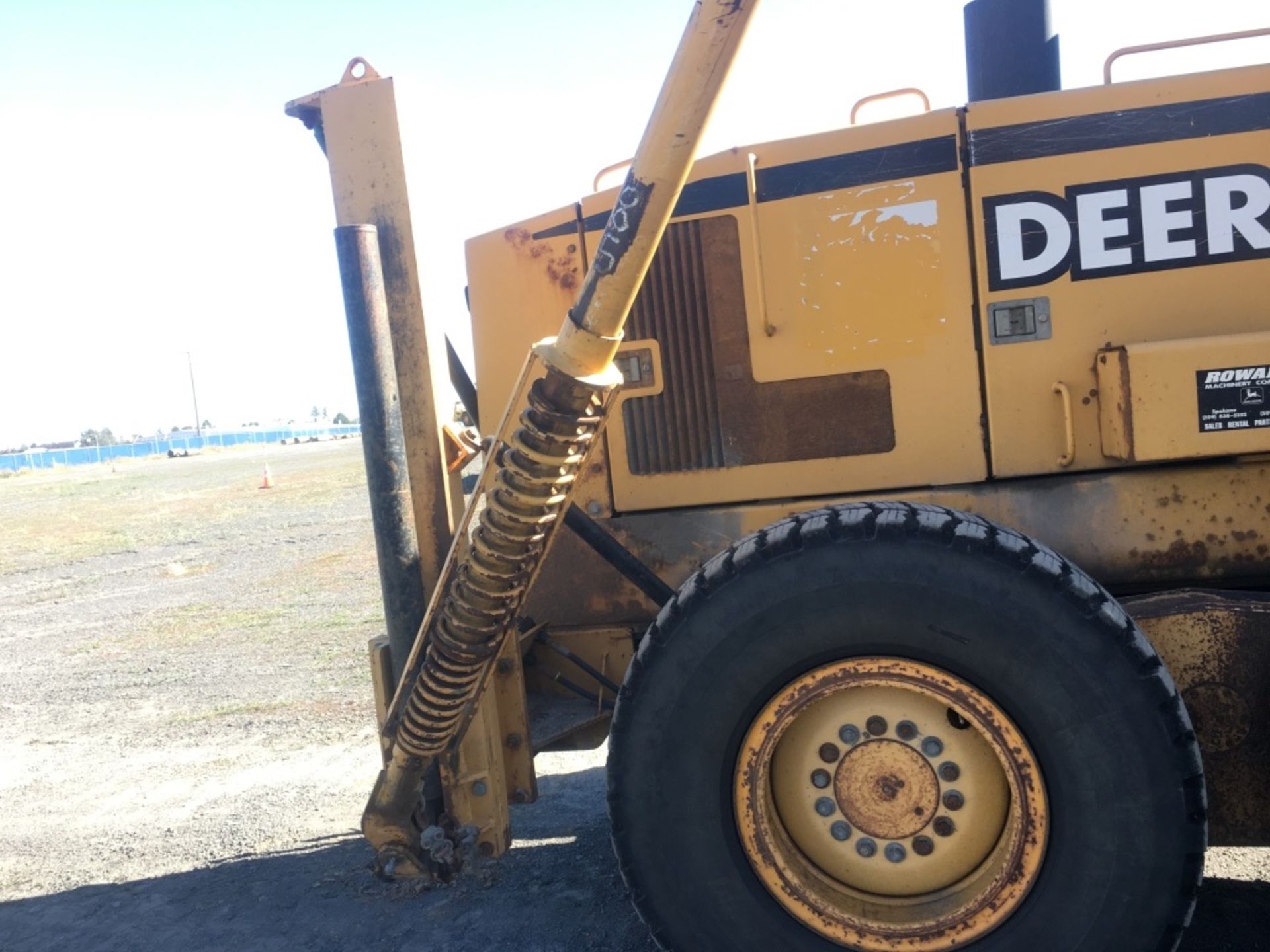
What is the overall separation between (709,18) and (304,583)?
1062 centimetres

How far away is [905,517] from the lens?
2615mm

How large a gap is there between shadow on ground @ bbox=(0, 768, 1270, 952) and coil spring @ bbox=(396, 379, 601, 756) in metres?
0.81

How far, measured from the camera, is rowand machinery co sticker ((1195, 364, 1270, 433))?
2.84 m

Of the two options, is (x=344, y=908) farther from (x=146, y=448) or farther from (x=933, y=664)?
(x=146, y=448)

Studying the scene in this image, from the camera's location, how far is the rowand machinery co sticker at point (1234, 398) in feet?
9.32

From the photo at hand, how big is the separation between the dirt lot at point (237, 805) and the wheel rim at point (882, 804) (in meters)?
0.98

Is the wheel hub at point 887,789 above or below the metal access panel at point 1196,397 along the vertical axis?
below

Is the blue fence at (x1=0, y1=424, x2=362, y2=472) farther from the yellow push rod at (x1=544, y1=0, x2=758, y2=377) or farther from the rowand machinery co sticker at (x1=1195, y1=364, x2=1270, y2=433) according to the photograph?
the rowand machinery co sticker at (x1=1195, y1=364, x2=1270, y2=433)

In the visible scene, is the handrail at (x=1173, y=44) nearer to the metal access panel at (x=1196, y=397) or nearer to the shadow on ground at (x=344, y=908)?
the metal access panel at (x=1196, y=397)

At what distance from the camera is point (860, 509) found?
2.68 metres

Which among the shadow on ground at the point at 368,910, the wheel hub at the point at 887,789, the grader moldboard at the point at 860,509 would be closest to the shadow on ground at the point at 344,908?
the shadow on ground at the point at 368,910

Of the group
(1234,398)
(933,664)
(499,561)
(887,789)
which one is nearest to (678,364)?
(499,561)

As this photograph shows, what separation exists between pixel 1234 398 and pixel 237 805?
4.63 m

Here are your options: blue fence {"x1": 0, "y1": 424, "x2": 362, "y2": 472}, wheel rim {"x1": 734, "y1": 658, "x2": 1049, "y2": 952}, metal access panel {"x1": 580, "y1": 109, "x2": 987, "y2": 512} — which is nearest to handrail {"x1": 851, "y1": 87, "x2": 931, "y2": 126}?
metal access panel {"x1": 580, "y1": 109, "x2": 987, "y2": 512}
